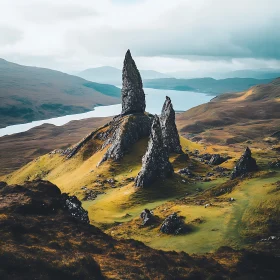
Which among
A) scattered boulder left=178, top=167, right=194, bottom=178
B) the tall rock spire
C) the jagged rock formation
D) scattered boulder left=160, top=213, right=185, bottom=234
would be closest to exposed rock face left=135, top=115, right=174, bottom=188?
scattered boulder left=178, top=167, right=194, bottom=178

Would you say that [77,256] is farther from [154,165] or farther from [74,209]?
[154,165]

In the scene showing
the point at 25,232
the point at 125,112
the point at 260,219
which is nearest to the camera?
the point at 25,232

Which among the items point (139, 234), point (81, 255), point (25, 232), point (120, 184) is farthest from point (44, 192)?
point (120, 184)

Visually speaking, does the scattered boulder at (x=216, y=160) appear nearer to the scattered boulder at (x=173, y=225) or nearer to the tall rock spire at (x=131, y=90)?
the tall rock spire at (x=131, y=90)

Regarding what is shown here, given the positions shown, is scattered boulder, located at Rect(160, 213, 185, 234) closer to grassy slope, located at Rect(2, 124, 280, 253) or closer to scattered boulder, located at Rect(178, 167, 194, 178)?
grassy slope, located at Rect(2, 124, 280, 253)

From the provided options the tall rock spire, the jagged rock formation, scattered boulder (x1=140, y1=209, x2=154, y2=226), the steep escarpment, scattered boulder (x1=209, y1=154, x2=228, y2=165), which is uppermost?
the tall rock spire

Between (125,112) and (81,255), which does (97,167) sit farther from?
(81,255)
